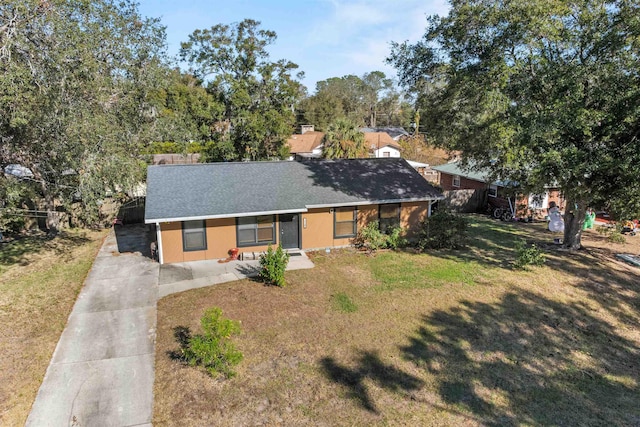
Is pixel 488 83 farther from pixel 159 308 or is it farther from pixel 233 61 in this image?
pixel 233 61

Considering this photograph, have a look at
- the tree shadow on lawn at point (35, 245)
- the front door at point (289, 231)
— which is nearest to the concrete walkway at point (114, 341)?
the front door at point (289, 231)

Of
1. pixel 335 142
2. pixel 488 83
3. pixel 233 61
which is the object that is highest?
pixel 233 61

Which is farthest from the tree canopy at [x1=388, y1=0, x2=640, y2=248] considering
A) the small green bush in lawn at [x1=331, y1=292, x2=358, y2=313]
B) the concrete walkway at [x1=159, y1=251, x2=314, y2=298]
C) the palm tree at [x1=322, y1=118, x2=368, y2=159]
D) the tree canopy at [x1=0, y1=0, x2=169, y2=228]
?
the palm tree at [x1=322, y1=118, x2=368, y2=159]

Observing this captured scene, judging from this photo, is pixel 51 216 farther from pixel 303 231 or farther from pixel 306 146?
pixel 306 146

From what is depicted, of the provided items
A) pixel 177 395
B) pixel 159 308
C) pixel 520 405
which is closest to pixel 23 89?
pixel 159 308

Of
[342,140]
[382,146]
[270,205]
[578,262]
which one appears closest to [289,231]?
[270,205]

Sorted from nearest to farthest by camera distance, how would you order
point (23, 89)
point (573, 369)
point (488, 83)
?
point (573, 369) → point (23, 89) → point (488, 83)
